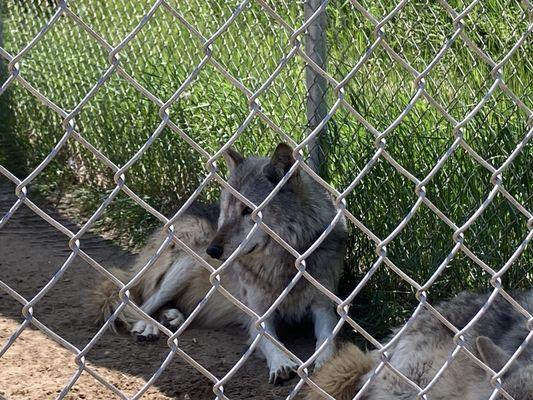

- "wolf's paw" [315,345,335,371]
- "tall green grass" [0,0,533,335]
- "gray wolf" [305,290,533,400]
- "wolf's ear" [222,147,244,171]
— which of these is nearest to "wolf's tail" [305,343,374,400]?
"gray wolf" [305,290,533,400]

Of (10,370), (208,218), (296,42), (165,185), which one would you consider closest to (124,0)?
(165,185)

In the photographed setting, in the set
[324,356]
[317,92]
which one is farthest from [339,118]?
[324,356]

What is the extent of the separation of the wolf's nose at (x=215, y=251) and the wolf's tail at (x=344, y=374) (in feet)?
3.92

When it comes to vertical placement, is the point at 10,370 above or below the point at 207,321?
below

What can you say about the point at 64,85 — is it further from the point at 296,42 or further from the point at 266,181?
the point at 296,42

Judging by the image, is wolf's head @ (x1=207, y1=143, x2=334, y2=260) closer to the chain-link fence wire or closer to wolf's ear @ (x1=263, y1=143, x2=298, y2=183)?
wolf's ear @ (x1=263, y1=143, x2=298, y2=183)

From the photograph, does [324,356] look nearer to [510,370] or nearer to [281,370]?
[281,370]

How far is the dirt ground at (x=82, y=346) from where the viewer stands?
4.45 metres

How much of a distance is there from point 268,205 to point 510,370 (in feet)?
6.98

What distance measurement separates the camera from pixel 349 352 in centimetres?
416

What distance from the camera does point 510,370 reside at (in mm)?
3535

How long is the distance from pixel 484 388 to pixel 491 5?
10.1ft

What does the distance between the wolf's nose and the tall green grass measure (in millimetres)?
829

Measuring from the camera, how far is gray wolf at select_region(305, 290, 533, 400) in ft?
12.5
